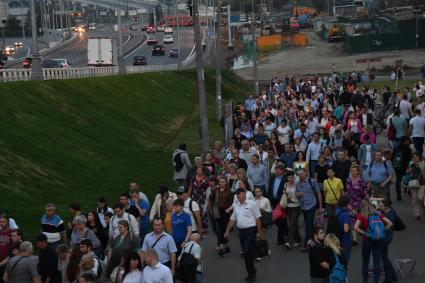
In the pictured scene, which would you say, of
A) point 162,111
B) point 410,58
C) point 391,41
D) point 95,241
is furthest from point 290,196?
point 391,41

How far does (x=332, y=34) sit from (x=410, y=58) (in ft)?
92.9

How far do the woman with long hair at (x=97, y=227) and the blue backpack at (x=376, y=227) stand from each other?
3.72 m

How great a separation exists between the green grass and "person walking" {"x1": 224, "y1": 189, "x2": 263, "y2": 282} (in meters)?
4.58

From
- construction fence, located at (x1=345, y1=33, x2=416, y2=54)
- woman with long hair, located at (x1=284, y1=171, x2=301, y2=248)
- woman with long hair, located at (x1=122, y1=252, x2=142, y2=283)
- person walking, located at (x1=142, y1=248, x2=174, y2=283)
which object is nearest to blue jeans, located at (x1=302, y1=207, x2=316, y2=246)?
woman with long hair, located at (x1=284, y1=171, x2=301, y2=248)

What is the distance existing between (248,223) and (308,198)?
1.85 meters

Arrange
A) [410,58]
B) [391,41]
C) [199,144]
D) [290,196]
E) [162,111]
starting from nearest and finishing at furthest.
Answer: [290,196] → [199,144] → [162,111] → [410,58] → [391,41]

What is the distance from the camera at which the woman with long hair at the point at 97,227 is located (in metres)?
13.9

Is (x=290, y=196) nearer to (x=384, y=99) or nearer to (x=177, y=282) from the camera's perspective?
(x=177, y=282)

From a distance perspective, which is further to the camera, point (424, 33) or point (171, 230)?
point (424, 33)

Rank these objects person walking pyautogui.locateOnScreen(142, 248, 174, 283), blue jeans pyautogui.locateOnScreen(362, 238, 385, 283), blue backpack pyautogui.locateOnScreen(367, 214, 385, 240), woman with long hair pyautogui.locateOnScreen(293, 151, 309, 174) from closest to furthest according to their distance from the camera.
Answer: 1. person walking pyautogui.locateOnScreen(142, 248, 174, 283)
2. blue backpack pyautogui.locateOnScreen(367, 214, 385, 240)
3. blue jeans pyautogui.locateOnScreen(362, 238, 385, 283)
4. woman with long hair pyautogui.locateOnScreen(293, 151, 309, 174)

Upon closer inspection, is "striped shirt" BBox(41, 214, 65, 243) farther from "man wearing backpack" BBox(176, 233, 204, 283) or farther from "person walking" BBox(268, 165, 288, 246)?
"person walking" BBox(268, 165, 288, 246)

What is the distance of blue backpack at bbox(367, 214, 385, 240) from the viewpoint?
12.9 meters

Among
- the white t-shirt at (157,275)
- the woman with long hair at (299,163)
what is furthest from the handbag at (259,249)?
the white t-shirt at (157,275)

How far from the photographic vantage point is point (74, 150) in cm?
2645
